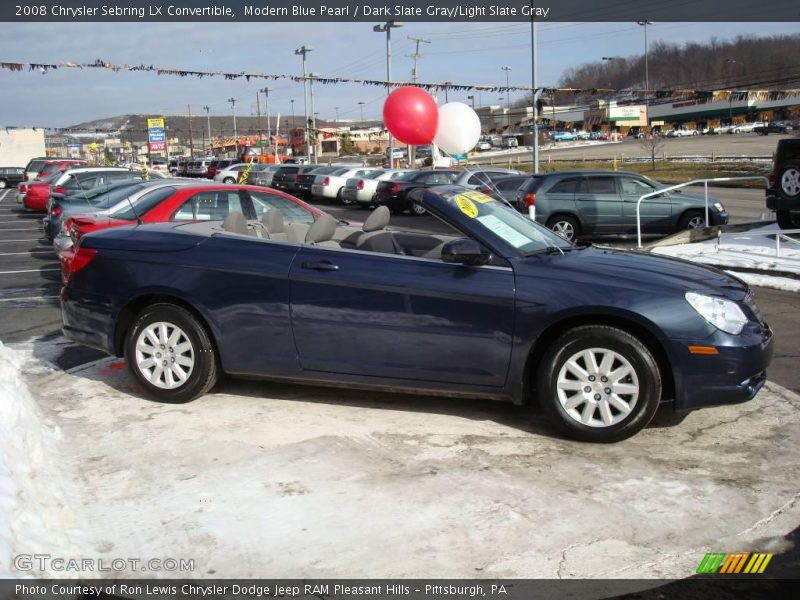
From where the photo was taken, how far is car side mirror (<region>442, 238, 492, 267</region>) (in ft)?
15.6

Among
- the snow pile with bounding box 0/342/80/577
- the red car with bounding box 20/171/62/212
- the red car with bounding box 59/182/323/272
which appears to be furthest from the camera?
the red car with bounding box 20/171/62/212

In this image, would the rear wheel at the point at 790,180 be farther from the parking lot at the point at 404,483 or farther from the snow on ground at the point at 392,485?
the snow on ground at the point at 392,485

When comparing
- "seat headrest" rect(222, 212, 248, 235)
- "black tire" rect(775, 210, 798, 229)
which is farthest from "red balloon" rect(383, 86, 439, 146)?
"seat headrest" rect(222, 212, 248, 235)

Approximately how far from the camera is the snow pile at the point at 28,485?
3.15 meters

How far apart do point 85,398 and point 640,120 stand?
369 feet

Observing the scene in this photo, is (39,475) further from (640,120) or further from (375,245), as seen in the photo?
(640,120)

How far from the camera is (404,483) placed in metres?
4.07

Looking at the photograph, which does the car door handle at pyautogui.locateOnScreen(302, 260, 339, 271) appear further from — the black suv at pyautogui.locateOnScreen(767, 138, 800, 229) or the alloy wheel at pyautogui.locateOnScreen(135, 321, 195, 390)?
the black suv at pyautogui.locateOnScreen(767, 138, 800, 229)

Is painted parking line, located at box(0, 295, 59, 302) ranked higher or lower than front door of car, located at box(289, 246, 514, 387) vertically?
lower

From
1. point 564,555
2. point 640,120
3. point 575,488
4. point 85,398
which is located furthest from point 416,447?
point 640,120

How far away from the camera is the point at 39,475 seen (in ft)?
12.8

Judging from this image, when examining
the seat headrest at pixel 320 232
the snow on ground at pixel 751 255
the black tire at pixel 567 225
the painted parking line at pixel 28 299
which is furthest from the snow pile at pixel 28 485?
the black tire at pixel 567 225

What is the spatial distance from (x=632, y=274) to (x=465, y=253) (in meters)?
1.03

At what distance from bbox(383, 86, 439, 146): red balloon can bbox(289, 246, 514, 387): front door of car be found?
8.93 meters
